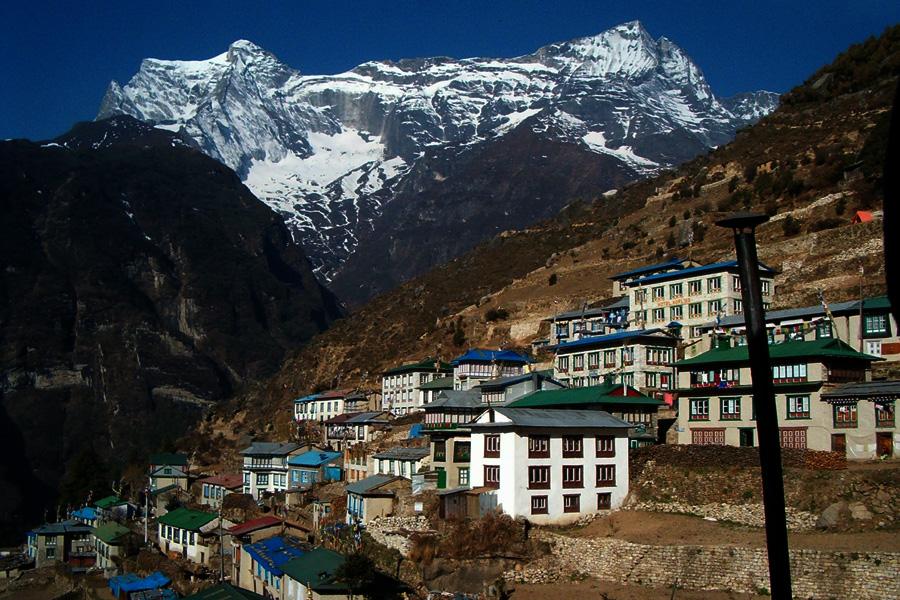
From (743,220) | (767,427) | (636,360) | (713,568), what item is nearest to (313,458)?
(636,360)

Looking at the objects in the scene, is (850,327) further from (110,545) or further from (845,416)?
(110,545)

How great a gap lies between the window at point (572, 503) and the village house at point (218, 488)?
1721 inches

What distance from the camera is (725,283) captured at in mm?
65812

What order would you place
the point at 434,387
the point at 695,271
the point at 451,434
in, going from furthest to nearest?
the point at 434,387
the point at 695,271
the point at 451,434

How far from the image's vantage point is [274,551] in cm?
5494

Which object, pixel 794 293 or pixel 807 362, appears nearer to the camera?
pixel 807 362

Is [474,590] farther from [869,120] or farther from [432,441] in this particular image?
[869,120]

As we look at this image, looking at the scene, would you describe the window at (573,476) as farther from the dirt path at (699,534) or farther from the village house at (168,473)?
the village house at (168,473)

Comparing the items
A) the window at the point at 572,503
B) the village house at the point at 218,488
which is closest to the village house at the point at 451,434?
the window at the point at 572,503

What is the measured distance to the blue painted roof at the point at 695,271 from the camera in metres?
66.4

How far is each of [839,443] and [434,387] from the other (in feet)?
141

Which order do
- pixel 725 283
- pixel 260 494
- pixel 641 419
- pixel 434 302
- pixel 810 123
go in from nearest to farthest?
pixel 641 419 → pixel 725 283 → pixel 260 494 → pixel 810 123 → pixel 434 302

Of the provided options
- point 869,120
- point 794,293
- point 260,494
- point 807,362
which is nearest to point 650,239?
point 869,120

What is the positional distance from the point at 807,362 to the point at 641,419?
412 inches
